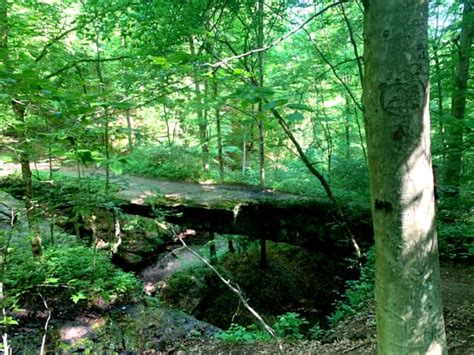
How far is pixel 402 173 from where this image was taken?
1.18m

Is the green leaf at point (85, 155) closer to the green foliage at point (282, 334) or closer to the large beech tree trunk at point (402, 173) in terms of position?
the large beech tree trunk at point (402, 173)

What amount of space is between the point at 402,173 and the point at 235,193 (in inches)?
300

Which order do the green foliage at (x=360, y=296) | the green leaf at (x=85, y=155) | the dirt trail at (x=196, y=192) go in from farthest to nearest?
the dirt trail at (x=196, y=192) < the green foliage at (x=360, y=296) < the green leaf at (x=85, y=155)

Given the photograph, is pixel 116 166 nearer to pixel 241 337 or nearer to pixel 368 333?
pixel 368 333

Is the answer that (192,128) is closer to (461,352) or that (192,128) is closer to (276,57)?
(276,57)

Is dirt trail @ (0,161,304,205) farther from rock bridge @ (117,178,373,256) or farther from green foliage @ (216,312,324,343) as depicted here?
green foliage @ (216,312,324,343)

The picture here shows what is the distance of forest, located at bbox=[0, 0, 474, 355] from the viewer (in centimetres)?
123

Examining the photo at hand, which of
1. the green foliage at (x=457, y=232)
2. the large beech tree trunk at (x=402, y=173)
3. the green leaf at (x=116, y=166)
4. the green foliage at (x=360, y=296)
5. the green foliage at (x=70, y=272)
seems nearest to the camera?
the large beech tree trunk at (x=402, y=173)

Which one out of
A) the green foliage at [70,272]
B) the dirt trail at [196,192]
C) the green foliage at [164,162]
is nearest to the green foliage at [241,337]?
the green foliage at [70,272]

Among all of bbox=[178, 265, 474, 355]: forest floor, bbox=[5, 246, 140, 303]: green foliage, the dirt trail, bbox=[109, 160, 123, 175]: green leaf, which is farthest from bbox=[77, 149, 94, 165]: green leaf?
the dirt trail

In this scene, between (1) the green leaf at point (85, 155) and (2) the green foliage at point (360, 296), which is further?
(2) the green foliage at point (360, 296)

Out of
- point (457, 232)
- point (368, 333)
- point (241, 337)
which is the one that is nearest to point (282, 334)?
point (241, 337)

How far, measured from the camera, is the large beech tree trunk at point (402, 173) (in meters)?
1.14

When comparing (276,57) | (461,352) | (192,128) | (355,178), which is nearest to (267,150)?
(192,128)
